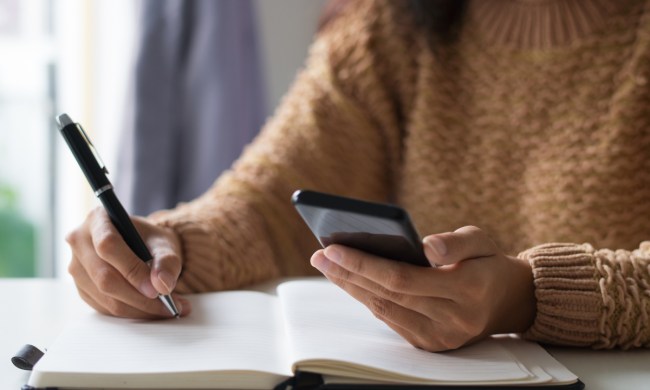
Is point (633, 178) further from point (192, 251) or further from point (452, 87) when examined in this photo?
point (192, 251)

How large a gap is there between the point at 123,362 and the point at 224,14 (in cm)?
112

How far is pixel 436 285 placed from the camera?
0.59m

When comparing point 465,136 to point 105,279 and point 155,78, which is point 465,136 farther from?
point 155,78

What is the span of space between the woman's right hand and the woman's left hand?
0.55ft

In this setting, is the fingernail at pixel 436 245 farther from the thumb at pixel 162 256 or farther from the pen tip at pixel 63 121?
the pen tip at pixel 63 121

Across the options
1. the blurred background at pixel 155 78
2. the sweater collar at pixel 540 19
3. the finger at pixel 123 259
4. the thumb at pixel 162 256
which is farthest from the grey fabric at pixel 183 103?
the finger at pixel 123 259

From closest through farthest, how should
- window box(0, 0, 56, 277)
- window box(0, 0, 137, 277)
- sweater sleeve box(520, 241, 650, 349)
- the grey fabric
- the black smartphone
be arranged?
1. the black smartphone
2. sweater sleeve box(520, 241, 650, 349)
3. the grey fabric
4. window box(0, 0, 137, 277)
5. window box(0, 0, 56, 277)

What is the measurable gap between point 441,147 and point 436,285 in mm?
551

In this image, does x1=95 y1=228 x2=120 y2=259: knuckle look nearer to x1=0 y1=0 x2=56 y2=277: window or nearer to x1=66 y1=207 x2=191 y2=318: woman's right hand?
x1=66 y1=207 x2=191 y2=318: woman's right hand

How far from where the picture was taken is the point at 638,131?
1002 millimetres

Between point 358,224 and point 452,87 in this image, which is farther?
point 452,87

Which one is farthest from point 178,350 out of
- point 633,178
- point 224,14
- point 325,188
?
point 224,14

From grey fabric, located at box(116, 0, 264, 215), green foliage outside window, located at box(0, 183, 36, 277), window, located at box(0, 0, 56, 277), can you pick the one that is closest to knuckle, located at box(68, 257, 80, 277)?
grey fabric, located at box(116, 0, 264, 215)

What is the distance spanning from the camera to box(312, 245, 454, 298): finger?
58cm
